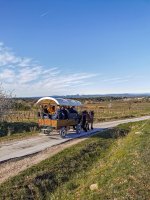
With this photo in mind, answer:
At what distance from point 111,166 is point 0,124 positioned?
20573 mm

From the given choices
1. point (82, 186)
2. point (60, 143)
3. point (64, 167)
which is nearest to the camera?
point (82, 186)

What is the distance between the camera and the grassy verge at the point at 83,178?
1249 centimetres

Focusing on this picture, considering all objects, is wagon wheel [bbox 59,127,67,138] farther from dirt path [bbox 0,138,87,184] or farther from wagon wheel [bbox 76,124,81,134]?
dirt path [bbox 0,138,87,184]

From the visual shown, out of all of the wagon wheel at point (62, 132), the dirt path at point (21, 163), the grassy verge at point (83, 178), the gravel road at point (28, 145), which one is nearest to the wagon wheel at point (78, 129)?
the gravel road at point (28, 145)

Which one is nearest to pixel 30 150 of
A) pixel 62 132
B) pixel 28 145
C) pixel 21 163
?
pixel 28 145

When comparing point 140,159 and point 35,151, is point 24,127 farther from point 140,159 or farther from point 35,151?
point 140,159

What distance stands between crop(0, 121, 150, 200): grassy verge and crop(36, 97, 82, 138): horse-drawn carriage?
228 inches

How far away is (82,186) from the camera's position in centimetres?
1452

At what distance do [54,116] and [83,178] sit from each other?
11.3 m

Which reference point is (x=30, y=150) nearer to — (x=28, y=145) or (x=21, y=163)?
(x=28, y=145)

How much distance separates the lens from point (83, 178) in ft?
53.0

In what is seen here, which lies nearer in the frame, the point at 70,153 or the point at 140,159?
the point at 140,159

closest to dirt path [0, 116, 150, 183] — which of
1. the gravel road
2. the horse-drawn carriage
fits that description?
the gravel road

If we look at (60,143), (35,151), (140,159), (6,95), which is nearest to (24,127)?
(6,95)
